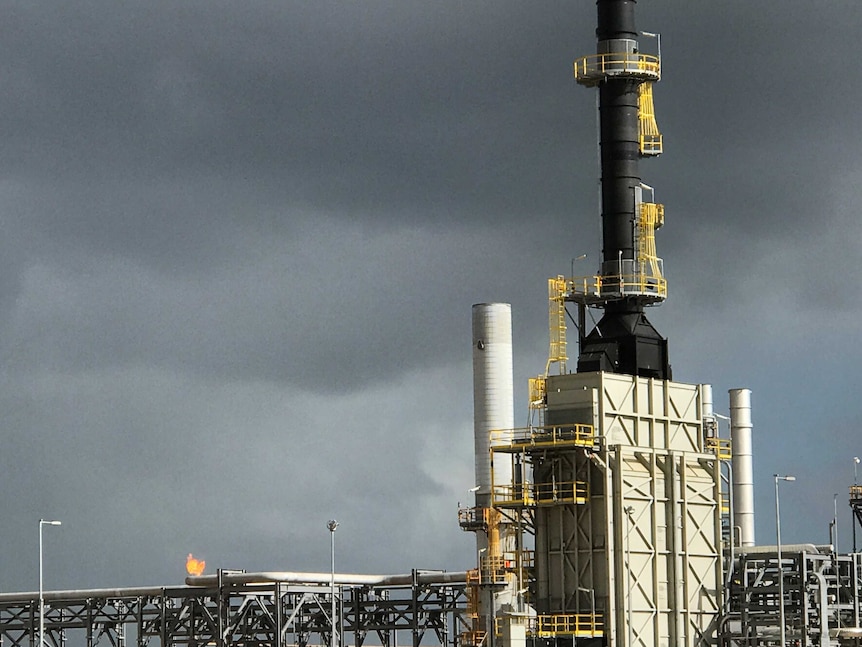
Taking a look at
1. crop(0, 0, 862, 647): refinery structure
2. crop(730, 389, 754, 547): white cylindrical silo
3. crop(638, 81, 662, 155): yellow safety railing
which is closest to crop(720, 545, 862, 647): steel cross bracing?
crop(0, 0, 862, 647): refinery structure

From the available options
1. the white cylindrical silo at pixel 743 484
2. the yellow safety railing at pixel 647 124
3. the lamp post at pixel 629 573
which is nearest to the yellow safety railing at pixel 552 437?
the lamp post at pixel 629 573

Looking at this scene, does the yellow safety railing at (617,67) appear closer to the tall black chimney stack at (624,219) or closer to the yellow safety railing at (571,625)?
the tall black chimney stack at (624,219)

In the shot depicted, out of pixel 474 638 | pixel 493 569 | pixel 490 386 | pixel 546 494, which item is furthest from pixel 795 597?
pixel 490 386

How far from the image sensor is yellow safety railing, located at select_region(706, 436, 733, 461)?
84.6 m

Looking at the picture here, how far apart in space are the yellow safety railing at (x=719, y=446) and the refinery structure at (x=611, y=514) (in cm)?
13

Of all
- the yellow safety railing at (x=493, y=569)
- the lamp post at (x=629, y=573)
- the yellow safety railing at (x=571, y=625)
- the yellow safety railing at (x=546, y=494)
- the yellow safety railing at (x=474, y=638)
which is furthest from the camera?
the yellow safety railing at (x=474, y=638)

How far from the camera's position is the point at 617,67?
84.5 m

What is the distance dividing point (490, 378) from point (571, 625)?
19.0 m

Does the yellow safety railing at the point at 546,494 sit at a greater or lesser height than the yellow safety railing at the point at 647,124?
Answer: lesser

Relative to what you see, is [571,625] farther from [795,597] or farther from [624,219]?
[624,219]

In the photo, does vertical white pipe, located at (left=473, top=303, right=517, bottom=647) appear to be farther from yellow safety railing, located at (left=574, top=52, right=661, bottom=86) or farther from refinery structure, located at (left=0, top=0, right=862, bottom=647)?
yellow safety railing, located at (left=574, top=52, right=661, bottom=86)

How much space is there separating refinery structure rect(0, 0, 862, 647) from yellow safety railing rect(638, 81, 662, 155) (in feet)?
0.35

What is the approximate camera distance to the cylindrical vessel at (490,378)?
91188 mm

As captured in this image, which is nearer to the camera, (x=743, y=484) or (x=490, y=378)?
(x=490, y=378)
